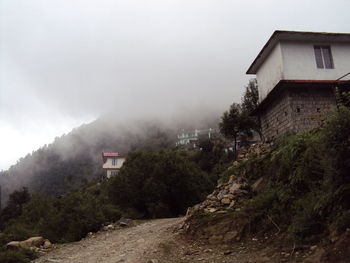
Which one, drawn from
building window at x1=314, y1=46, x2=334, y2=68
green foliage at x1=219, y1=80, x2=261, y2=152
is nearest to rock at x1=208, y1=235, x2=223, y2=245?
building window at x1=314, y1=46, x2=334, y2=68

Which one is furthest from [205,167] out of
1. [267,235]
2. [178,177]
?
A: [267,235]

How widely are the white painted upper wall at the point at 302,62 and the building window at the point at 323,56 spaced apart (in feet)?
0.54

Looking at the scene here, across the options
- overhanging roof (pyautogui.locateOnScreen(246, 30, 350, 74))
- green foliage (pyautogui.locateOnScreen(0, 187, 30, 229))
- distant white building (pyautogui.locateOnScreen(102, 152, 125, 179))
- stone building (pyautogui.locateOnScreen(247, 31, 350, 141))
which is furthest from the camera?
distant white building (pyautogui.locateOnScreen(102, 152, 125, 179))

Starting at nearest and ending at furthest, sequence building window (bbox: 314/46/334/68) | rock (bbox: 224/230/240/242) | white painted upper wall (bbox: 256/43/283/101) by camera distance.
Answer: rock (bbox: 224/230/240/242)
white painted upper wall (bbox: 256/43/283/101)
building window (bbox: 314/46/334/68)

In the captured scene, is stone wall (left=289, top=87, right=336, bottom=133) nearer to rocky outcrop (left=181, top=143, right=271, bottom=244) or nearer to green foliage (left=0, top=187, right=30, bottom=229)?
rocky outcrop (left=181, top=143, right=271, bottom=244)

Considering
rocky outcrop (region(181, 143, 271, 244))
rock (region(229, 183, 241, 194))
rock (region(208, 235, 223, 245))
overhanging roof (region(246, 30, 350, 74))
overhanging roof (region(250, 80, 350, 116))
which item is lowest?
rock (region(208, 235, 223, 245))

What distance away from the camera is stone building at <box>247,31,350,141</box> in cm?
1415

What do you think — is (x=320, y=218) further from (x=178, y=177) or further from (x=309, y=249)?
(x=178, y=177)

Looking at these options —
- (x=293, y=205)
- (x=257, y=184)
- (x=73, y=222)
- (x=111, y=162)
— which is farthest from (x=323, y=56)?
(x=111, y=162)

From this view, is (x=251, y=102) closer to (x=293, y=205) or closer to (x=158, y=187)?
(x=158, y=187)

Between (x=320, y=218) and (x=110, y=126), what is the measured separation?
140 metres

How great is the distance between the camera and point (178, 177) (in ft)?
78.8

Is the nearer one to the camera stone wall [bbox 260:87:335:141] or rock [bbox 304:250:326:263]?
rock [bbox 304:250:326:263]

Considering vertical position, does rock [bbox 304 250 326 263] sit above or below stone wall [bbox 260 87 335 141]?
below
